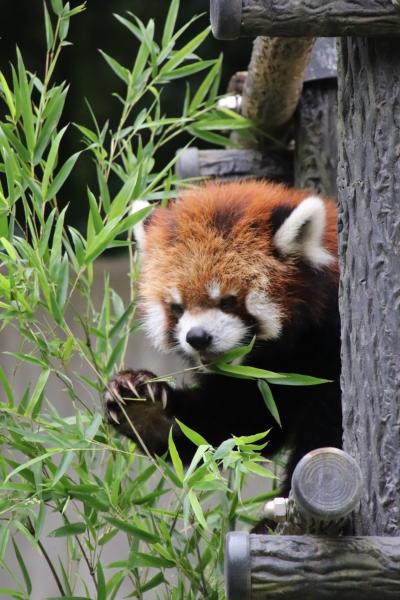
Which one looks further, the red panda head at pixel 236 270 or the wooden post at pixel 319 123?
the wooden post at pixel 319 123

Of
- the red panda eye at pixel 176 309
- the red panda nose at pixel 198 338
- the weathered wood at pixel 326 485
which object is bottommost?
the weathered wood at pixel 326 485

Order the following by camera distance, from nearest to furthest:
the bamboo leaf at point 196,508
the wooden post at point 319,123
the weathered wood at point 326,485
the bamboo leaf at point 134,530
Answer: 1. the weathered wood at point 326,485
2. the bamboo leaf at point 196,508
3. the bamboo leaf at point 134,530
4. the wooden post at point 319,123

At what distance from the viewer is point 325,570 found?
6.49 feet

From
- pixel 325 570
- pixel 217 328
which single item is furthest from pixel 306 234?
pixel 325 570

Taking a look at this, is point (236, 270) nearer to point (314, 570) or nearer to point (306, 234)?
point (306, 234)

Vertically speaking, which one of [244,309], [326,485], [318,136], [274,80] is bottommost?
[326,485]

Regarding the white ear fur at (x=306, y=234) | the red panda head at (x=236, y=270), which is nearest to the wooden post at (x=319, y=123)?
the red panda head at (x=236, y=270)

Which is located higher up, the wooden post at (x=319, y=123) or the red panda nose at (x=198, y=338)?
the wooden post at (x=319, y=123)

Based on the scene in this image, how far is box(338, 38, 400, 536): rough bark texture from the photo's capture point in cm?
210

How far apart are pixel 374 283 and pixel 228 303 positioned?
0.74 meters

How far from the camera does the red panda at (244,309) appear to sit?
282 centimetres

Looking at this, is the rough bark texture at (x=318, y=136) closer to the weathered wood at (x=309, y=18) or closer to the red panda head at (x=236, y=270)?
the red panda head at (x=236, y=270)

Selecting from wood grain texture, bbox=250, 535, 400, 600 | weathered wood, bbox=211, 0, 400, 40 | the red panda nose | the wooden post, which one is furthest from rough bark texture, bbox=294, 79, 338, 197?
wood grain texture, bbox=250, 535, 400, 600

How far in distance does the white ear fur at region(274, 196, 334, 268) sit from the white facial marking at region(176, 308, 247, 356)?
0.22 meters
